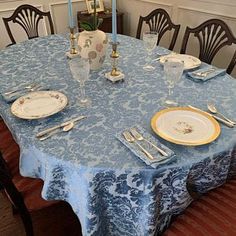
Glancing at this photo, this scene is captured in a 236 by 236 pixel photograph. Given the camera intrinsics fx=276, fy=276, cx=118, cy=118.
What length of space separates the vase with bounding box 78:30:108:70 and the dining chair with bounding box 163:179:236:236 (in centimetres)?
80

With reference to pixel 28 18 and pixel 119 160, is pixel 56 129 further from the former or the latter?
pixel 28 18

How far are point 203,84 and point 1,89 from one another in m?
0.93

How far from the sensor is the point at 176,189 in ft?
2.94

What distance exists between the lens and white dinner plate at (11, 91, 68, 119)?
1.06m

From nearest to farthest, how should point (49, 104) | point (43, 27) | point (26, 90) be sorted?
point (49, 104) < point (26, 90) < point (43, 27)

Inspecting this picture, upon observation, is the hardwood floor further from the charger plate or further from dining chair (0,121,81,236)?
the charger plate

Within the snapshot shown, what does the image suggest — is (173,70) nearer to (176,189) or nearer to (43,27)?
(176,189)

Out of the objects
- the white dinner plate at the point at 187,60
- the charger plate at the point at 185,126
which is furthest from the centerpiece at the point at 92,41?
the charger plate at the point at 185,126

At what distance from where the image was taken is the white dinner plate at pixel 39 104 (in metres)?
1.06

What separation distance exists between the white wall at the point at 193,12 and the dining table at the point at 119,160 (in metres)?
1.16

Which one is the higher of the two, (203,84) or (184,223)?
(203,84)

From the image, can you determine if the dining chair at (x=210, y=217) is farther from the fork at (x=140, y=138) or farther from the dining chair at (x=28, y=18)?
the dining chair at (x=28, y=18)

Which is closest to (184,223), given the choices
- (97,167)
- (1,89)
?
(97,167)

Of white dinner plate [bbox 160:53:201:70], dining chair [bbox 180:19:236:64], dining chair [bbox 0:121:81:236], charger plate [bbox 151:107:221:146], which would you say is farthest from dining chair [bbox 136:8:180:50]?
dining chair [bbox 0:121:81:236]
